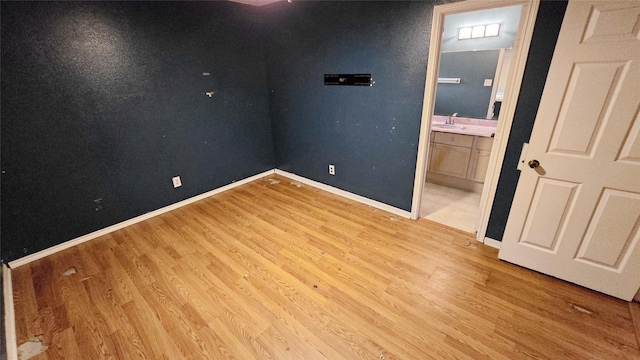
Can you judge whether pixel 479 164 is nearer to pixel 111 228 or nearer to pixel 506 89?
pixel 506 89

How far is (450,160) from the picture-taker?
3426 mm

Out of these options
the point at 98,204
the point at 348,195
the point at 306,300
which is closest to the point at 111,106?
the point at 98,204

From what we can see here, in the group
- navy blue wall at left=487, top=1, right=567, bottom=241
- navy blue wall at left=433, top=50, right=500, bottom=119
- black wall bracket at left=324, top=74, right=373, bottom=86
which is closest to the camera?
navy blue wall at left=487, top=1, right=567, bottom=241

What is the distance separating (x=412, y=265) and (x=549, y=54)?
5.82 feet

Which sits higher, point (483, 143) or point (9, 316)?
point (483, 143)

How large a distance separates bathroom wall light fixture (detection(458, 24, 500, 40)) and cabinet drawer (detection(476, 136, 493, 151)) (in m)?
1.29

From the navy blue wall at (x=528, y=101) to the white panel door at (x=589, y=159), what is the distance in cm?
12

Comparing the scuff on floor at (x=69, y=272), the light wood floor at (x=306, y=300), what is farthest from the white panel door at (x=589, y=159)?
the scuff on floor at (x=69, y=272)

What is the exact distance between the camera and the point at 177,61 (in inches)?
108

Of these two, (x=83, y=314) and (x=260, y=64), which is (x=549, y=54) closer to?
(x=260, y=64)

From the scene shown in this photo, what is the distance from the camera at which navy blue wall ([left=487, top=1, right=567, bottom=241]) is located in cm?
166

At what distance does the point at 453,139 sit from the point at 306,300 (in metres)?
2.76

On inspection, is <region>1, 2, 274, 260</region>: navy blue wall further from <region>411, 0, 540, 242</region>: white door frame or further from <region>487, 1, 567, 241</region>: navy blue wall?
<region>487, 1, 567, 241</region>: navy blue wall

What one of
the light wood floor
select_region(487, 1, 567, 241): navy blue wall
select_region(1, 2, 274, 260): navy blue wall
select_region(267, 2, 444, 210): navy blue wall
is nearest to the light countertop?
select_region(267, 2, 444, 210): navy blue wall
